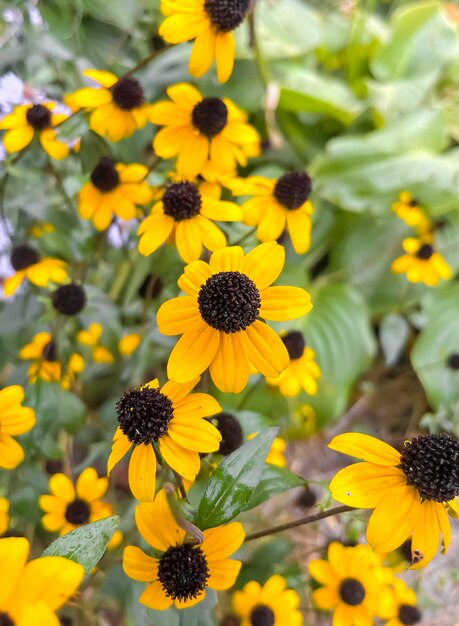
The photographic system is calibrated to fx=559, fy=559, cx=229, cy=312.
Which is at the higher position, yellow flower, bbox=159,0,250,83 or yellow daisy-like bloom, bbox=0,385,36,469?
yellow flower, bbox=159,0,250,83

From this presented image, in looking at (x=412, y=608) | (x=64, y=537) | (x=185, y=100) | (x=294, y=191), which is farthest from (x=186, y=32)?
(x=412, y=608)

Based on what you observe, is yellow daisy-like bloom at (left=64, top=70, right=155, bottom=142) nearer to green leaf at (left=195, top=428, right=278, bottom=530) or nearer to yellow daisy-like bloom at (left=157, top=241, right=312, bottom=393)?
yellow daisy-like bloom at (left=157, top=241, right=312, bottom=393)

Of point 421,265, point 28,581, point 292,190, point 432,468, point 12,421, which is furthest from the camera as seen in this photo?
point 421,265

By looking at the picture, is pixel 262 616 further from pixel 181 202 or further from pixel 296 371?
pixel 181 202

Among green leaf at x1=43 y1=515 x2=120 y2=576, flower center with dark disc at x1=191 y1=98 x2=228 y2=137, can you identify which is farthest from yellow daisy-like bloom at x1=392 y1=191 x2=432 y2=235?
green leaf at x1=43 y1=515 x2=120 y2=576

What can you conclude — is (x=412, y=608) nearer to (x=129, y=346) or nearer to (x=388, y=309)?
(x=129, y=346)

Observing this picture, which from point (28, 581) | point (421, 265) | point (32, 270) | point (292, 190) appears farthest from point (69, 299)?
point (421, 265)

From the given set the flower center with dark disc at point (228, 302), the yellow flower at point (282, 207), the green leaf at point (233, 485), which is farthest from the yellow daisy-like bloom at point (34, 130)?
the green leaf at point (233, 485)

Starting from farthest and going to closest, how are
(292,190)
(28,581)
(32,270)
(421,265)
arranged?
(421,265) → (32,270) → (292,190) → (28,581)
